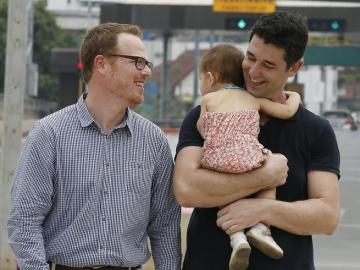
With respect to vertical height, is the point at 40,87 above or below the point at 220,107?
below

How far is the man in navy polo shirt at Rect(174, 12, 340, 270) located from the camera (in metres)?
4.21

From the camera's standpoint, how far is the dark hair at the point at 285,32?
422 cm

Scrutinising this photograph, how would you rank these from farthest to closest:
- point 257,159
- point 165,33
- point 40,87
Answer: point 40,87 < point 165,33 < point 257,159

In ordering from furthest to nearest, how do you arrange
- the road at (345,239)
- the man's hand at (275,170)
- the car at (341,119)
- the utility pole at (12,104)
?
the car at (341,119), the road at (345,239), the utility pole at (12,104), the man's hand at (275,170)

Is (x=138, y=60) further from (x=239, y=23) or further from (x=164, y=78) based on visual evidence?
(x=164, y=78)

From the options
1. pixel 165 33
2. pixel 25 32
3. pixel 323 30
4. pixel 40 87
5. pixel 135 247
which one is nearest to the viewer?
pixel 135 247

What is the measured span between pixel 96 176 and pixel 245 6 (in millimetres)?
28226

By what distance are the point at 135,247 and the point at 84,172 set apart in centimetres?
37

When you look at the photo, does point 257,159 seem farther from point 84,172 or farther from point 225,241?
point 84,172

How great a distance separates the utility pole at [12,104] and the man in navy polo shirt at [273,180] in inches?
247

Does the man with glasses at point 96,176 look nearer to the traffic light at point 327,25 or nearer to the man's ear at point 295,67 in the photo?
the man's ear at point 295,67

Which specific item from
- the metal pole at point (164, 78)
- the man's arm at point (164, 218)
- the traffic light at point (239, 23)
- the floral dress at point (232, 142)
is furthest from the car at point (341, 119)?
the floral dress at point (232, 142)

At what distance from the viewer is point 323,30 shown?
34.5m

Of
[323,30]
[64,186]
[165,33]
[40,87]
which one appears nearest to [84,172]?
[64,186]
